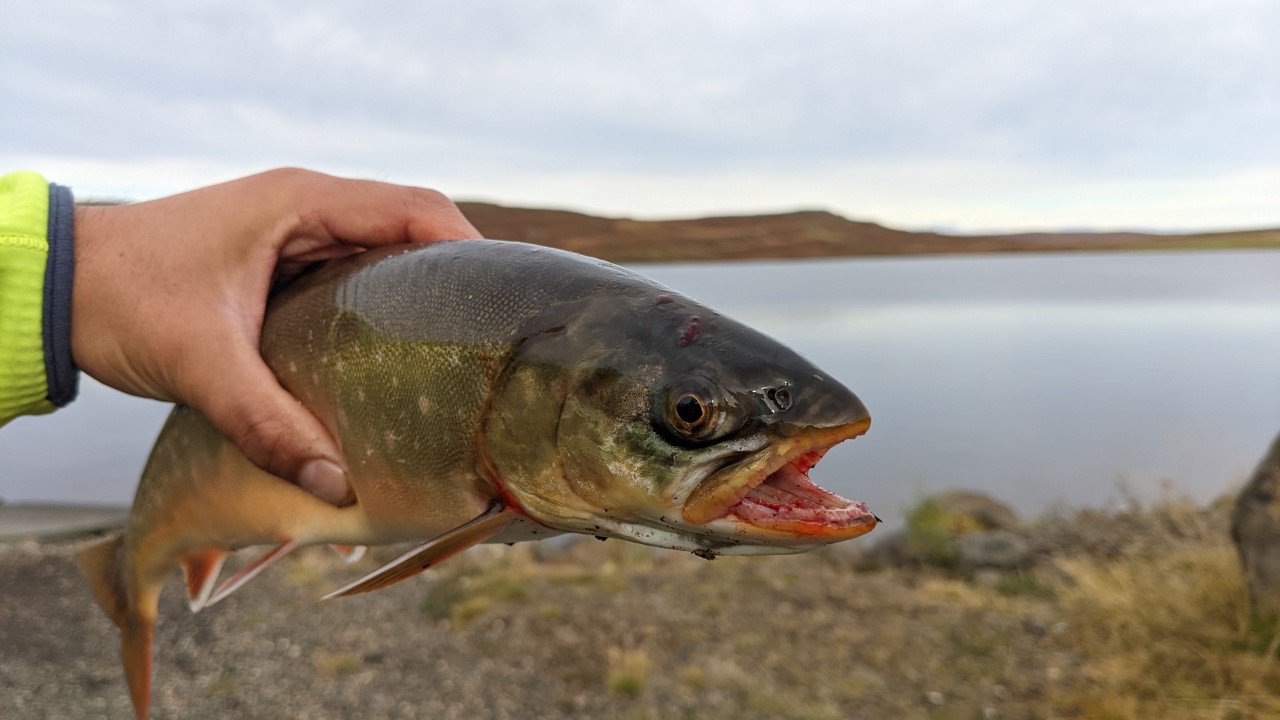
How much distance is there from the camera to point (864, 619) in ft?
32.3

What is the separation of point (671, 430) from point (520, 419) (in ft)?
1.56

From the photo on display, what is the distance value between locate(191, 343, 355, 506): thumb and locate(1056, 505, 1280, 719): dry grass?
7.12 meters

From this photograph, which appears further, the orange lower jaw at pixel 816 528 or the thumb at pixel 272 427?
the thumb at pixel 272 427

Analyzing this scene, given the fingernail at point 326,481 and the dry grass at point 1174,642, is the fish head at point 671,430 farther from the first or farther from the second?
the dry grass at point 1174,642

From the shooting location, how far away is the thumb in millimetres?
Result: 2787

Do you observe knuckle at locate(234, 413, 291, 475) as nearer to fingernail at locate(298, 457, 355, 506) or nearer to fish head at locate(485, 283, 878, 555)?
fingernail at locate(298, 457, 355, 506)

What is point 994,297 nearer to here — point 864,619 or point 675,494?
point 864,619

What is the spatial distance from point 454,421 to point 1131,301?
90342mm

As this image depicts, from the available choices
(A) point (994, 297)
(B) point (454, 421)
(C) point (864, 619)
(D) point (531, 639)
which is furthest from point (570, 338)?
(A) point (994, 297)

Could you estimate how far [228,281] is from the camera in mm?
2994

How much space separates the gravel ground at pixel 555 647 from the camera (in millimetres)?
7914

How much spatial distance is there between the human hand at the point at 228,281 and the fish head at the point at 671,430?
2.89 feet

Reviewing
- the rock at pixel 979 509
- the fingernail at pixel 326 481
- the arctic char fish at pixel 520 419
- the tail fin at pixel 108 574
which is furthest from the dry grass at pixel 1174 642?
the tail fin at pixel 108 574

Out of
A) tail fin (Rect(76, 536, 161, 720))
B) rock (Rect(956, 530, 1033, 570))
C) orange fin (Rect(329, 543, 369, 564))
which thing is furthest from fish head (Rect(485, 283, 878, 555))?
rock (Rect(956, 530, 1033, 570))
